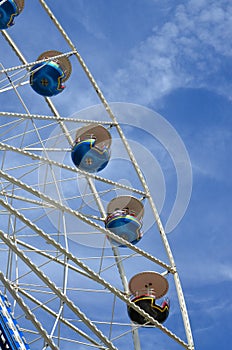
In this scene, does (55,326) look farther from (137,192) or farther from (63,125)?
(63,125)

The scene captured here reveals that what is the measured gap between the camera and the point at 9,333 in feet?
37.1

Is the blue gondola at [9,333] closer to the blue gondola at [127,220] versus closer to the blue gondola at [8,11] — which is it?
the blue gondola at [127,220]

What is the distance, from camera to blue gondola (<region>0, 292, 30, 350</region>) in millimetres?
11102

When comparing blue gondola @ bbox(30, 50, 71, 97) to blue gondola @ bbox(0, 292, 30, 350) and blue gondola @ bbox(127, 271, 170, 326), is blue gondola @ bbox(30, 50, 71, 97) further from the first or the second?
blue gondola @ bbox(0, 292, 30, 350)

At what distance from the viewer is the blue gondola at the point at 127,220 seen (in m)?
15.4

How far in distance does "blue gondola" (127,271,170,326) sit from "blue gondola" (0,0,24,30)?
6.36 meters

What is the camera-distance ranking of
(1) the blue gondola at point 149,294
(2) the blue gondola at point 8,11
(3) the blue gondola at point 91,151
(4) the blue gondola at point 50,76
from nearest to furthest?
(1) the blue gondola at point 149,294 < (3) the blue gondola at point 91,151 < (4) the blue gondola at point 50,76 < (2) the blue gondola at point 8,11

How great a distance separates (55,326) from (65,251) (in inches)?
77.7

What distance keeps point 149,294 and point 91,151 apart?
3251 millimetres

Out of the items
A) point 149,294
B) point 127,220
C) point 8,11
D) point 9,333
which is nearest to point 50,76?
point 8,11

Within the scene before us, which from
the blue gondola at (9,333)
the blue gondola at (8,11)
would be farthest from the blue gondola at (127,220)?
the blue gondola at (8,11)

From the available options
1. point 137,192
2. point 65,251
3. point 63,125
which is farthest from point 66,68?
point 65,251

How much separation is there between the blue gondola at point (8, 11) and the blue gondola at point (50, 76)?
1313mm

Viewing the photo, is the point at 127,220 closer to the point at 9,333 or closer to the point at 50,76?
the point at 50,76
